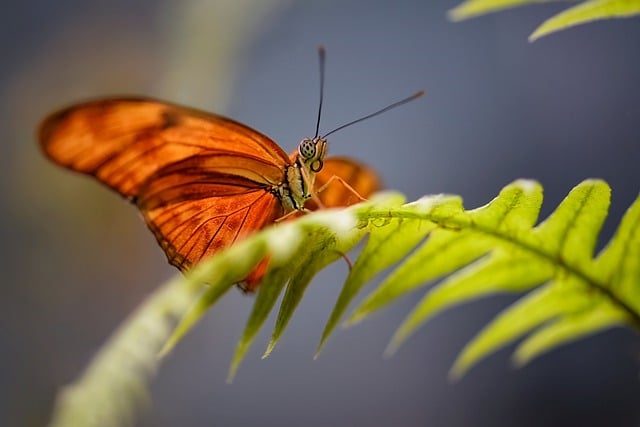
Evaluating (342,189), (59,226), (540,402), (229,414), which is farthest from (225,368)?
(342,189)

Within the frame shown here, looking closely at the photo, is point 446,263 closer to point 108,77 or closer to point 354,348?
point 354,348

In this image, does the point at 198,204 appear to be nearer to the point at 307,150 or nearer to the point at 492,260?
the point at 307,150

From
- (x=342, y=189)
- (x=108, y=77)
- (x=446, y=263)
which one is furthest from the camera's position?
(x=108, y=77)

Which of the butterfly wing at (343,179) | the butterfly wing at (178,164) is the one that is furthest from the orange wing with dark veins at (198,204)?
the butterfly wing at (343,179)

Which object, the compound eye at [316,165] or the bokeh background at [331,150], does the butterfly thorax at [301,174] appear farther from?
the bokeh background at [331,150]

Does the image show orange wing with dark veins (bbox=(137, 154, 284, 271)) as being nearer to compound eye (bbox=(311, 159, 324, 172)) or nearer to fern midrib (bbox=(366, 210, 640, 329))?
compound eye (bbox=(311, 159, 324, 172))

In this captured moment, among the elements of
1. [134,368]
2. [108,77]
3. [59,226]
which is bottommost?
[59,226]

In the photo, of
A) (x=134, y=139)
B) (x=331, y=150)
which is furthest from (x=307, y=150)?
(x=331, y=150)
